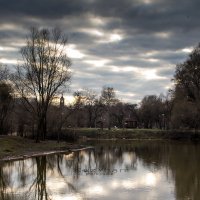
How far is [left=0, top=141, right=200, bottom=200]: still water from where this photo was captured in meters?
21.3

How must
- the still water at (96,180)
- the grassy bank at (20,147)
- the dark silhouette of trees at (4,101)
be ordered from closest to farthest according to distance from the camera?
the still water at (96,180) < the grassy bank at (20,147) < the dark silhouette of trees at (4,101)

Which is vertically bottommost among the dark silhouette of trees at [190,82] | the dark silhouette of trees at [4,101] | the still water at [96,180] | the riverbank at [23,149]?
the still water at [96,180]

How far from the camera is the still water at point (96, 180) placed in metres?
21.3

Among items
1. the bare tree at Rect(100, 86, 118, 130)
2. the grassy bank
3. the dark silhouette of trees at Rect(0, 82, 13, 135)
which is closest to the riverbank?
the grassy bank

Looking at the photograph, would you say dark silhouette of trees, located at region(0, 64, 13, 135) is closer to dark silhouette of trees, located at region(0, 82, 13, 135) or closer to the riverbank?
dark silhouette of trees, located at region(0, 82, 13, 135)

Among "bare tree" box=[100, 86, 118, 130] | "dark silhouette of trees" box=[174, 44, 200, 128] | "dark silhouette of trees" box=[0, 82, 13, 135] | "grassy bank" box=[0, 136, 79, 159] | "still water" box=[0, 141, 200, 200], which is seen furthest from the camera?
"bare tree" box=[100, 86, 118, 130]

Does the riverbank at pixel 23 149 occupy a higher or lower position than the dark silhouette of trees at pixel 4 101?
lower

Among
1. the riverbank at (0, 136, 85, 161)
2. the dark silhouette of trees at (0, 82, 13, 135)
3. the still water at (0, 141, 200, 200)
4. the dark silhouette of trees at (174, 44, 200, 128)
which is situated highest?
the dark silhouette of trees at (174, 44, 200, 128)

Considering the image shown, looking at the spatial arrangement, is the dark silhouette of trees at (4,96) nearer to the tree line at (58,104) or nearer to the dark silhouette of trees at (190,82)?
the tree line at (58,104)

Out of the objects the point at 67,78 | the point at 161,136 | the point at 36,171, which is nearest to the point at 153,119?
the point at 161,136

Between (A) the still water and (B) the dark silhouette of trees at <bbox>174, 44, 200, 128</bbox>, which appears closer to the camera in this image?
(A) the still water

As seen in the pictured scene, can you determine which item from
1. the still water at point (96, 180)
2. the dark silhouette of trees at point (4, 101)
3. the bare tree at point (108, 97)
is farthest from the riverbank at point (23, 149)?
the bare tree at point (108, 97)

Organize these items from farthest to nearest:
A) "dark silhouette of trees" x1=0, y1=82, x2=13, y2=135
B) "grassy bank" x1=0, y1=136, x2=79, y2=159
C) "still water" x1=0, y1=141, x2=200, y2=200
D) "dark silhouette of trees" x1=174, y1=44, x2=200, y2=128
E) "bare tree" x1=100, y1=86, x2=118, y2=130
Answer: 1. "bare tree" x1=100, y1=86, x2=118, y2=130
2. "dark silhouette of trees" x1=174, y1=44, x2=200, y2=128
3. "dark silhouette of trees" x1=0, y1=82, x2=13, y2=135
4. "grassy bank" x1=0, y1=136, x2=79, y2=159
5. "still water" x1=0, y1=141, x2=200, y2=200

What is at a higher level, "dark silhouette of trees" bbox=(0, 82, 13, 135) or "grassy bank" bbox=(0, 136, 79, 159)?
"dark silhouette of trees" bbox=(0, 82, 13, 135)
